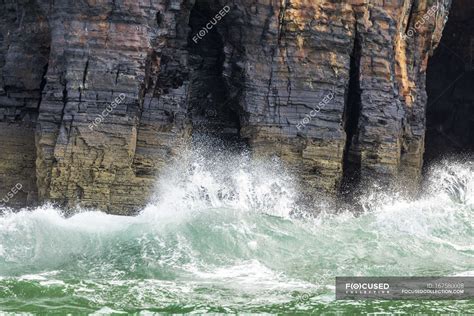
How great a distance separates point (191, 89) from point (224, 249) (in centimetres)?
569

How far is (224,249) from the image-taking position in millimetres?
15031

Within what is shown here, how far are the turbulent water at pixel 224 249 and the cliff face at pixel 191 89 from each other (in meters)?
0.75

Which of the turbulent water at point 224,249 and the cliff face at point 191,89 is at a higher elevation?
the cliff face at point 191,89

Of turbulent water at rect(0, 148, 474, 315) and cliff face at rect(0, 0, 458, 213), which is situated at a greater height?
cliff face at rect(0, 0, 458, 213)

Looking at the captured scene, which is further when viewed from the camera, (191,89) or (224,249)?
(191,89)

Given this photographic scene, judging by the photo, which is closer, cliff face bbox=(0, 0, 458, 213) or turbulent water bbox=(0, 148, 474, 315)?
turbulent water bbox=(0, 148, 474, 315)

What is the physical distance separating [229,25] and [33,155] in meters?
5.44

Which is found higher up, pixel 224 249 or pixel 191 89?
pixel 191 89

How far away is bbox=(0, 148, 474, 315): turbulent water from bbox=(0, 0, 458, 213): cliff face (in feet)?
2.47

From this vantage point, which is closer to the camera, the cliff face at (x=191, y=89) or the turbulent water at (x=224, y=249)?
the turbulent water at (x=224, y=249)

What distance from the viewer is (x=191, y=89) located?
1948 centimetres

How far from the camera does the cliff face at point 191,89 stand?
659 inches

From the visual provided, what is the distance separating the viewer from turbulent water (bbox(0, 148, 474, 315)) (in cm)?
1198

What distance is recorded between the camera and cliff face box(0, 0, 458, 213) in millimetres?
16734
